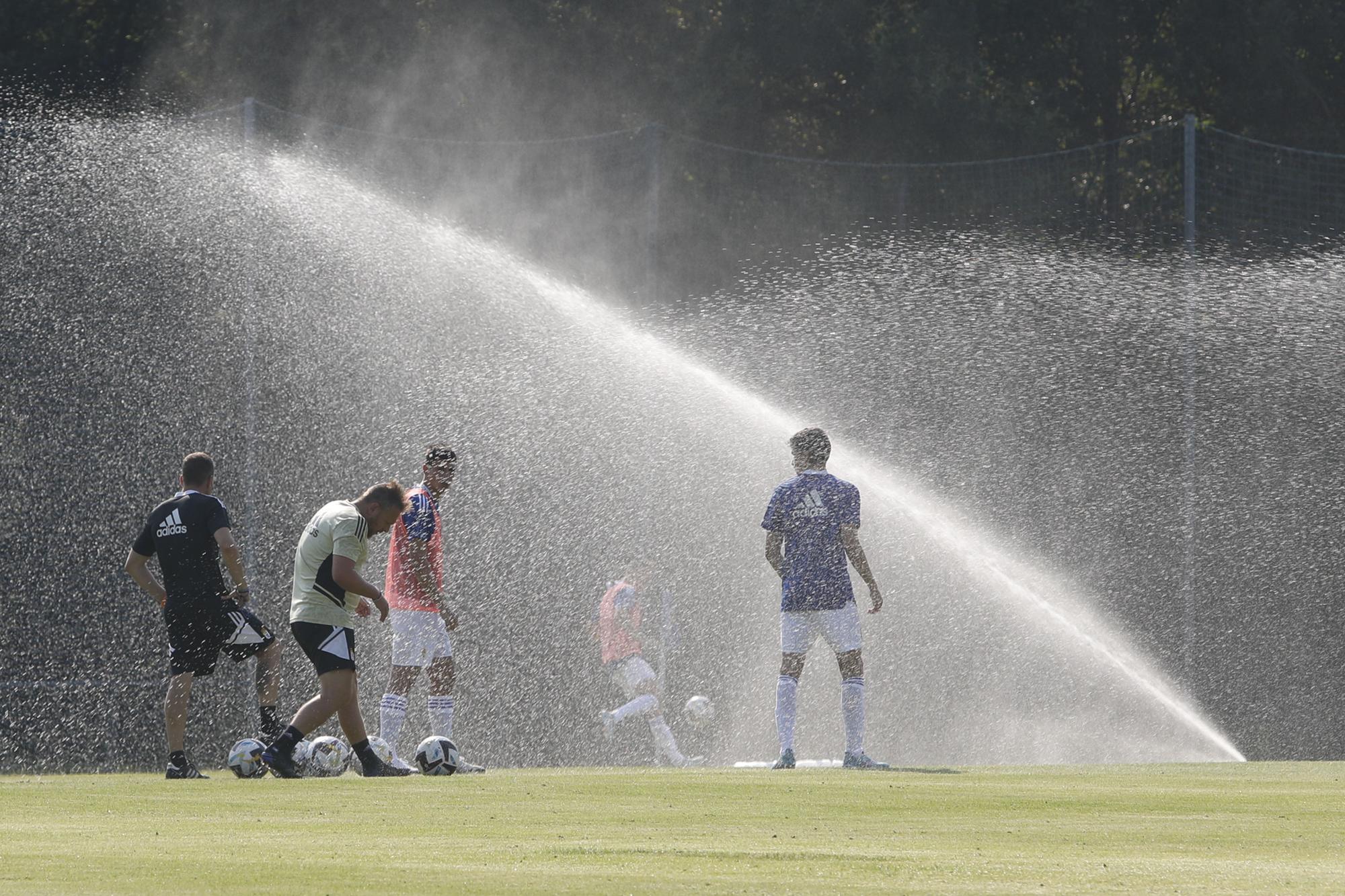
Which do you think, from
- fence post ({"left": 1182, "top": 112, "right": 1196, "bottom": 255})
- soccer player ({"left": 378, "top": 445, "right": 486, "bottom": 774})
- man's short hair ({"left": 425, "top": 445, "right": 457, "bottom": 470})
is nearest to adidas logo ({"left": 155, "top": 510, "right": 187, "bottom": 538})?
soccer player ({"left": 378, "top": 445, "right": 486, "bottom": 774})

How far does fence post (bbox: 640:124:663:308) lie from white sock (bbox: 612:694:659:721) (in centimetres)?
490

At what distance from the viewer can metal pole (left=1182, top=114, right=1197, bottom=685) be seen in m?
18.9

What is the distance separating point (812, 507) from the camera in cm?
1323

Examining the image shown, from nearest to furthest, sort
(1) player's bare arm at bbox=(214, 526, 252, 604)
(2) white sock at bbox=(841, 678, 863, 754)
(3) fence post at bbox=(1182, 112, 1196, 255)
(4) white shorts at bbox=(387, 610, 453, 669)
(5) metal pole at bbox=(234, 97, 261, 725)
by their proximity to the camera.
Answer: (1) player's bare arm at bbox=(214, 526, 252, 604) → (4) white shorts at bbox=(387, 610, 453, 669) → (2) white sock at bbox=(841, 678, 863, 754) → (5) metal pole at bbox=(234, 97, 261, 725) → (3) fence post at bbox=(1182, 112, 1196, 255)

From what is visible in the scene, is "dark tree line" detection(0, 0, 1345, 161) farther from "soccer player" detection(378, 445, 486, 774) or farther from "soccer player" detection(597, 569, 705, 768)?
"soccer player" detection(378, 445, 486, 774)

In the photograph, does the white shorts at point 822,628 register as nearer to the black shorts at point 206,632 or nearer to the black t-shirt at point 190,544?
the black shorts at point 206,632

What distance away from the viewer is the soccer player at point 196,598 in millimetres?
12586

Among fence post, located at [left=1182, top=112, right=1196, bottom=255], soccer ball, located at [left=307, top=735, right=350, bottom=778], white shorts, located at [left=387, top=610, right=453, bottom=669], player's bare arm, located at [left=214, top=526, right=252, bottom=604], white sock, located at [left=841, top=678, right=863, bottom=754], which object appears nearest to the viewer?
soccer ball, located at [left=307, top=735, right=350, bottom=778]

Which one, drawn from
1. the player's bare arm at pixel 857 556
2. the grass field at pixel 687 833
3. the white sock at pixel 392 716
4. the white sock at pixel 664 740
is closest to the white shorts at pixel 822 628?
the player's bare arm at pixel 857 556

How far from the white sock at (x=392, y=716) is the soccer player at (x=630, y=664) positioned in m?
3.92

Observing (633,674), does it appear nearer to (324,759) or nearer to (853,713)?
(853,713)

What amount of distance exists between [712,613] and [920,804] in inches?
397

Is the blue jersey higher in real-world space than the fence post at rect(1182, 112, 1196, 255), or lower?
lower

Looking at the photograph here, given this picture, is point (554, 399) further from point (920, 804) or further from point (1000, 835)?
point (1000, 835)
